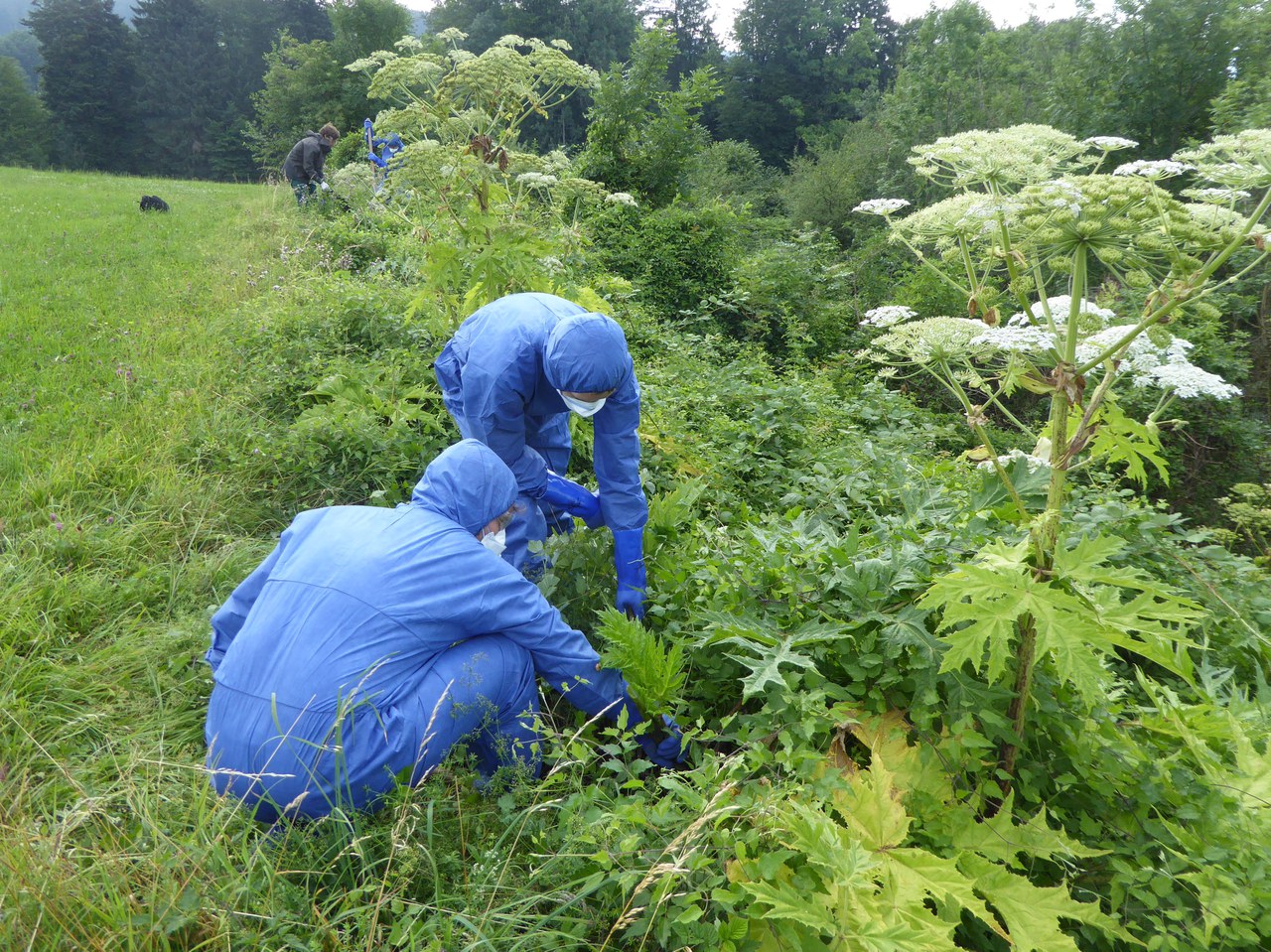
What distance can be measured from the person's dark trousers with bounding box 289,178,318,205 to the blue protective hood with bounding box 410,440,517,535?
11168mm

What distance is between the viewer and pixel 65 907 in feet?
5.93

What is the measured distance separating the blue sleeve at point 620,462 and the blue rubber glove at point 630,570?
0.17 feet

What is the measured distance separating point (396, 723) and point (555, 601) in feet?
3.52

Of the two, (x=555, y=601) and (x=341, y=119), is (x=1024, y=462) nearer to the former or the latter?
(x=555, y=601)

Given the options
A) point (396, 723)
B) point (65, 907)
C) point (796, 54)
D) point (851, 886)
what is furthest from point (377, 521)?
point (796, 54)

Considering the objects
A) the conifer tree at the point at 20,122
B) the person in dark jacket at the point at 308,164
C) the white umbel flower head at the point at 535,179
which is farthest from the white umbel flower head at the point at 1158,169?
the conifer tree at the point at 20,122

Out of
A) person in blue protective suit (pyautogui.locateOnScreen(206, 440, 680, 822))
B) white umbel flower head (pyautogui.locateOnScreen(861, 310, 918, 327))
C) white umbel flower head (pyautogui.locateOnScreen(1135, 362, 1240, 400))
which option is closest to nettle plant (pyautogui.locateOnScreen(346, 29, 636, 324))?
person in blue protective suit (pyautogui.locateOnScreen(206, 440, 680, 822))

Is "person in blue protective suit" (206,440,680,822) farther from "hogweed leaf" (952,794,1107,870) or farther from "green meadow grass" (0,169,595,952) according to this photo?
"hogweed leaf" (952,794,1107,870)

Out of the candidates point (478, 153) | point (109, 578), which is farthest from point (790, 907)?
point (478, 153)

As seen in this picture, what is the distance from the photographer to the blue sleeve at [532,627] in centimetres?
251

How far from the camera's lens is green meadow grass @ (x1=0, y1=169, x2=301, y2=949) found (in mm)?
1906

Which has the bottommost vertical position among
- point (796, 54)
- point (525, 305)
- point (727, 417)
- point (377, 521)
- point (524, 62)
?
point (727, 417)

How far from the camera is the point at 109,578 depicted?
362 cm

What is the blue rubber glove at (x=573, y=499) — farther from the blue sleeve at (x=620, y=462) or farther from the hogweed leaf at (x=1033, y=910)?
the hogweed leaf at (x=1033, y=910)
